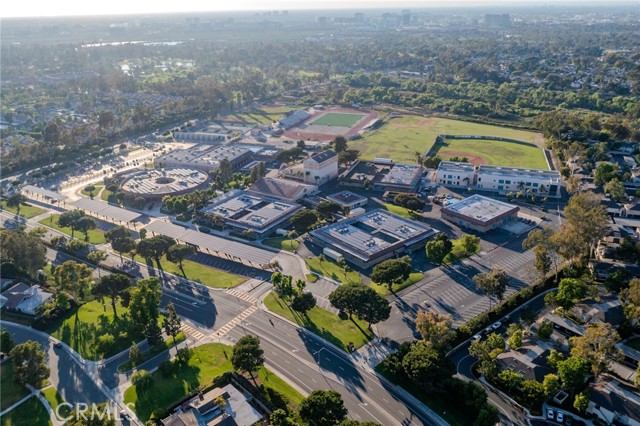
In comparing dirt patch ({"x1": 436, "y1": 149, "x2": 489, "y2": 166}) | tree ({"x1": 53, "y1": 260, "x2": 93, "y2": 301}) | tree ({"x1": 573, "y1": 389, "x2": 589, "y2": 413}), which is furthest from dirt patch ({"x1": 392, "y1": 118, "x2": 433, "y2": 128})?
tree ({"x1": 573, "y1": 389, "x2": 589, "y2": 413})

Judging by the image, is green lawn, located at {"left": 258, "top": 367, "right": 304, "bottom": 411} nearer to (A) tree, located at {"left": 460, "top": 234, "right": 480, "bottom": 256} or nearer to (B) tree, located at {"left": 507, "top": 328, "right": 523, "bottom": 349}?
(B) tree, located at {"left": 507, "top": 328, "right": 523, "bottom": 349}

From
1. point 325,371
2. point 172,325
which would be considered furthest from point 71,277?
point 325,371

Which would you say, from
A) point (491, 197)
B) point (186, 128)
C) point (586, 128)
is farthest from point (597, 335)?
point (186, 128)

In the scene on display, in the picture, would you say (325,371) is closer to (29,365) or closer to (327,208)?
(29,365)

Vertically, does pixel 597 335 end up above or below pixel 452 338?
above

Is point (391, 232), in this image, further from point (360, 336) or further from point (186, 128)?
point (186, 128)

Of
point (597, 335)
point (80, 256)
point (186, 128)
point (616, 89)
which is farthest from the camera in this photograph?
point (616, 89)
